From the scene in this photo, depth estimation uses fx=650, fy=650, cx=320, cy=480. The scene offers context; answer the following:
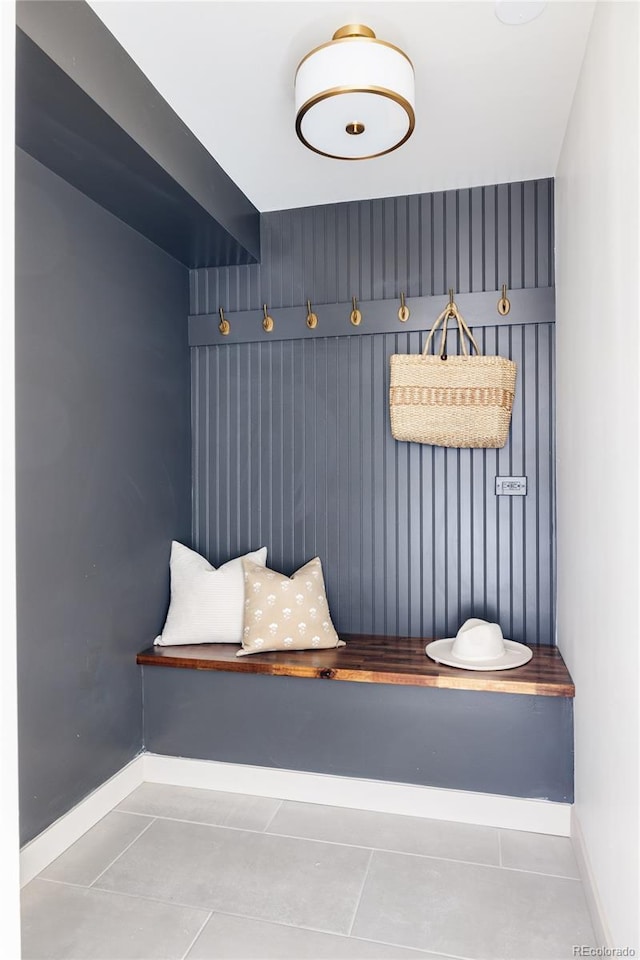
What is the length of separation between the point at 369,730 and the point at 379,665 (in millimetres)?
244

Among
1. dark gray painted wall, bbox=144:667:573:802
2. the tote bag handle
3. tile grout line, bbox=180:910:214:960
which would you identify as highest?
the tote bag handle

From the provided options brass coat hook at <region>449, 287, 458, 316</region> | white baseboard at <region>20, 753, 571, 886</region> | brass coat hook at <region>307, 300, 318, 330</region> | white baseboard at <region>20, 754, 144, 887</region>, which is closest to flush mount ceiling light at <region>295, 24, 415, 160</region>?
brass coat hook at <region>449, 287, 458, 316</region>

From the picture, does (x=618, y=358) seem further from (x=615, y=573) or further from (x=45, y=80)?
(x=45, y=80)

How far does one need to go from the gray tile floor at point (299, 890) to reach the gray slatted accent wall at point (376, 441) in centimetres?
91

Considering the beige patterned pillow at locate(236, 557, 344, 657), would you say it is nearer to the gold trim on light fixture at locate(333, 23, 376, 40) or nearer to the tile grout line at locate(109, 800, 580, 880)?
the tile grout line at locate(109, 800, 580, 880)

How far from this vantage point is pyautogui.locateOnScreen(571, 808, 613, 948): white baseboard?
1655mm

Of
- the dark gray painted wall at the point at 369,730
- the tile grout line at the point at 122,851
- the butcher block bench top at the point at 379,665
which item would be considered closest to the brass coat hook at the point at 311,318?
the butcher block bench top at the point at 379,665

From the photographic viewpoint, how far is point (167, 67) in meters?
2.01

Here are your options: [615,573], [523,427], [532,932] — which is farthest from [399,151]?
[532,932]

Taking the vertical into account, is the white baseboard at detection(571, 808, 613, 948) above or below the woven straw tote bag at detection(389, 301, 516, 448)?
below

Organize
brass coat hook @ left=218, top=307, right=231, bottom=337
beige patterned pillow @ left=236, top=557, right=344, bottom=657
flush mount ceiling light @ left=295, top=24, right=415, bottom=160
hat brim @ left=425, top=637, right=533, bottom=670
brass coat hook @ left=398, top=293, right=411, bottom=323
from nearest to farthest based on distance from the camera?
flush mount ceiling light @ left=295, top=24, right=415, bottom=160
hat brim @ left=425, top=637, right=533, bottom=670
beige patterned pillow @ left=236, top=557, right=344, bottom=657
brass coat hook @ left=398, top=293, right=411, bottom=323
brass coat hook @ left=218, top=307, right=231, bottom=337

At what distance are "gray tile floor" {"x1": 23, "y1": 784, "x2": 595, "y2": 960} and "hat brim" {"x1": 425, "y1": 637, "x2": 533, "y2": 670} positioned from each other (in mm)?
564

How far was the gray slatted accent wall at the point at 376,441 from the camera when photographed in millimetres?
2814

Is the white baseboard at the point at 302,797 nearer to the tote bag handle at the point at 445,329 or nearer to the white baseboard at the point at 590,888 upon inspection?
the white baseboard at the point at 590,888
